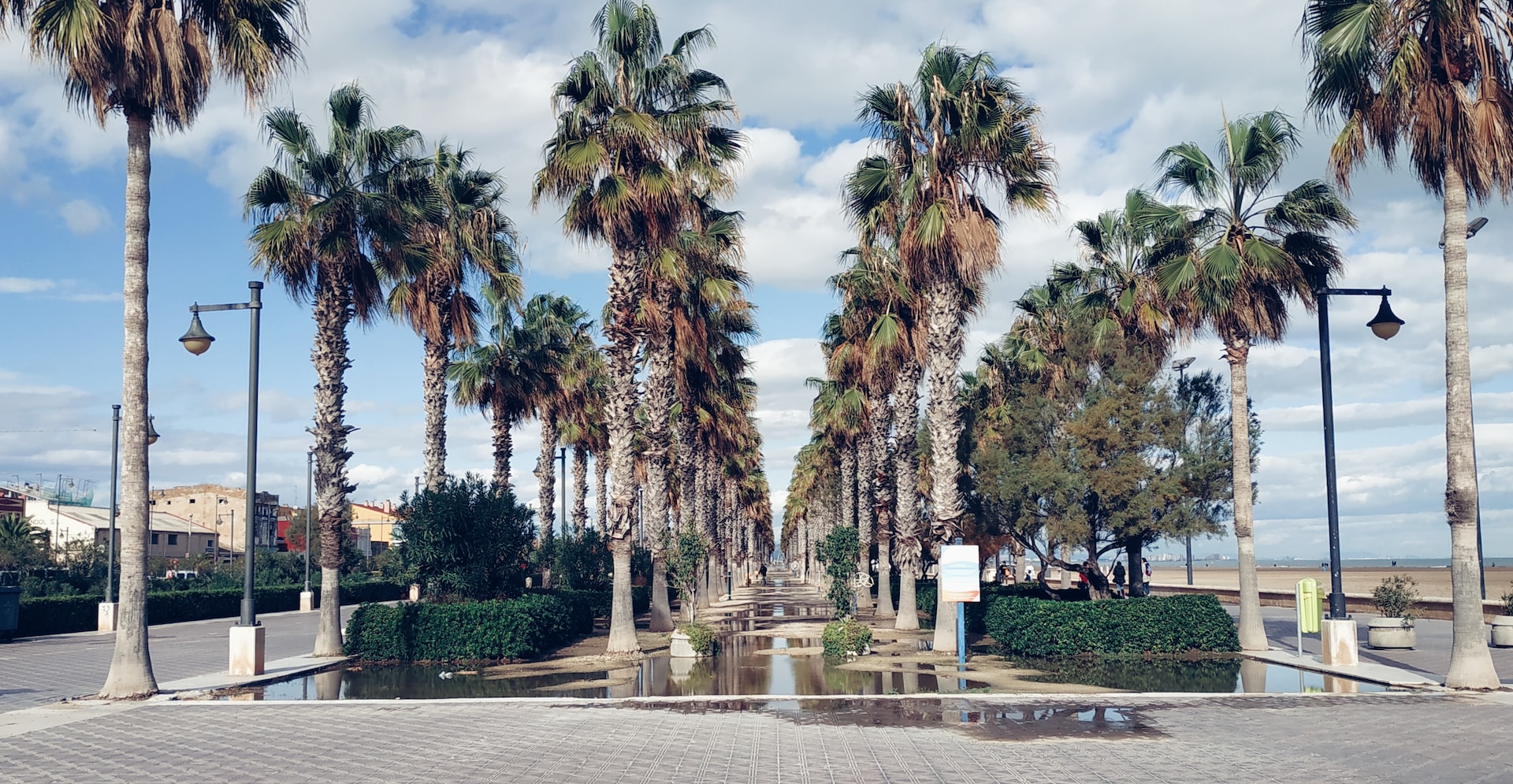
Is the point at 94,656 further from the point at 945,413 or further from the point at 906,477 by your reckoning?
the point at 945,413

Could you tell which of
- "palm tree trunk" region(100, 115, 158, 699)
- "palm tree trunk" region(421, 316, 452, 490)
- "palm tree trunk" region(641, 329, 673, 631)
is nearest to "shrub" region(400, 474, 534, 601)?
"palm tree trunk" region(421, 316, 452, 490)

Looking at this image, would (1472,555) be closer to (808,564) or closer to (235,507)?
(808,564)

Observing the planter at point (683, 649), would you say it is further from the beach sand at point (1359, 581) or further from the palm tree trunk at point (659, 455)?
the beach sand at point (1359, 581)

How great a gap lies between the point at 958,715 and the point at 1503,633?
15.6 meters

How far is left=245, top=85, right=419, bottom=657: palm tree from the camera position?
22.0 meters

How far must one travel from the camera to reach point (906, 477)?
91.8 feet

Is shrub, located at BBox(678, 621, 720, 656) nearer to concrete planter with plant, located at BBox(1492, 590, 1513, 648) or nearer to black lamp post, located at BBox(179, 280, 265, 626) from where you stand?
black lamp post, located at BBox(179, 280, 265, 626)

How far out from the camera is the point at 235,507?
12838cm

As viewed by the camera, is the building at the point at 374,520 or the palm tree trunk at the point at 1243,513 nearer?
the palm tree trunk at the point at 1243,513

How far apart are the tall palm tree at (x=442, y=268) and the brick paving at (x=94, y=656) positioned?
6.05m

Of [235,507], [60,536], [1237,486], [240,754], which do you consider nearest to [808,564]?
[60,536]

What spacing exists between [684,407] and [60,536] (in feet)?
245

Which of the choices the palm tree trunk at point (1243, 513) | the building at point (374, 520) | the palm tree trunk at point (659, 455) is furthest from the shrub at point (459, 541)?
the building at point (374, 520)

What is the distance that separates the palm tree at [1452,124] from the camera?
1578 cm
